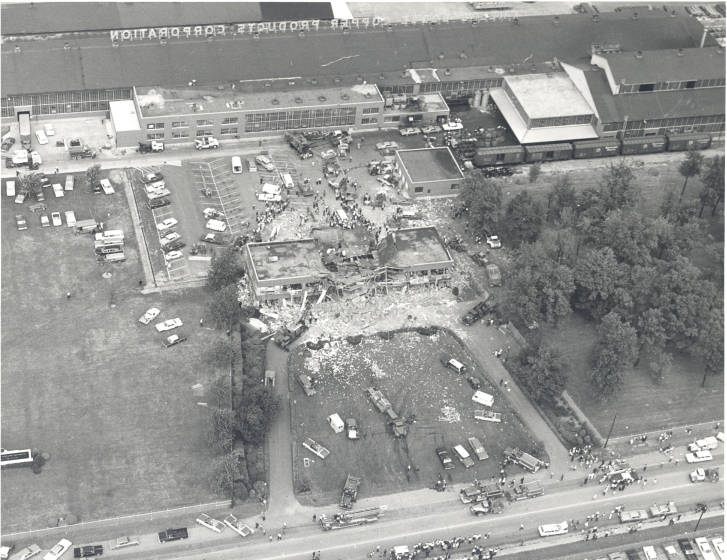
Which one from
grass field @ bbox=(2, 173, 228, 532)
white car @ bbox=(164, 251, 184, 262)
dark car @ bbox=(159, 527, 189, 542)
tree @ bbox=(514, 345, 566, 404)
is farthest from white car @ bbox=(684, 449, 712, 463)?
white car @ bbox=(164, 251, 184, 262)

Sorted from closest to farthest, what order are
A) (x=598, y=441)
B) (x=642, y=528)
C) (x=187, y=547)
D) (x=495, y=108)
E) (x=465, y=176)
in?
(x=187, y=547)
(x=642, y=528)
(x=598, y=441)
(x=465, y=176)
(x=495, y=108)

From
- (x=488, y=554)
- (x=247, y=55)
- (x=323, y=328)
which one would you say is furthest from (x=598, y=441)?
(x=247, y=55)

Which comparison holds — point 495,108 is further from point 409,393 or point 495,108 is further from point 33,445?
point 33,445

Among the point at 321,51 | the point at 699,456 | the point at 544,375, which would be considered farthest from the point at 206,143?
the point at 699,456

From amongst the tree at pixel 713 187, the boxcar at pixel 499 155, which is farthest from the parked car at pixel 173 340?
the tree at pixel 713 187

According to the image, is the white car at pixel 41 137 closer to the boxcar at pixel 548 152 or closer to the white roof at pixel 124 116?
the white roof at pixel 124 116

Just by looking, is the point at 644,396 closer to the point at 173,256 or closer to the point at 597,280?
the point at 597,280

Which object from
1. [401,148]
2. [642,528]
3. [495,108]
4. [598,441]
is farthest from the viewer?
[495,108]

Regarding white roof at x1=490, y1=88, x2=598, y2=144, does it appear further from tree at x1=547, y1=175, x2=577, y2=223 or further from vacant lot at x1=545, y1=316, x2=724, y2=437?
vacant lot at x1=545, y1=316, x2=724, y2=437
